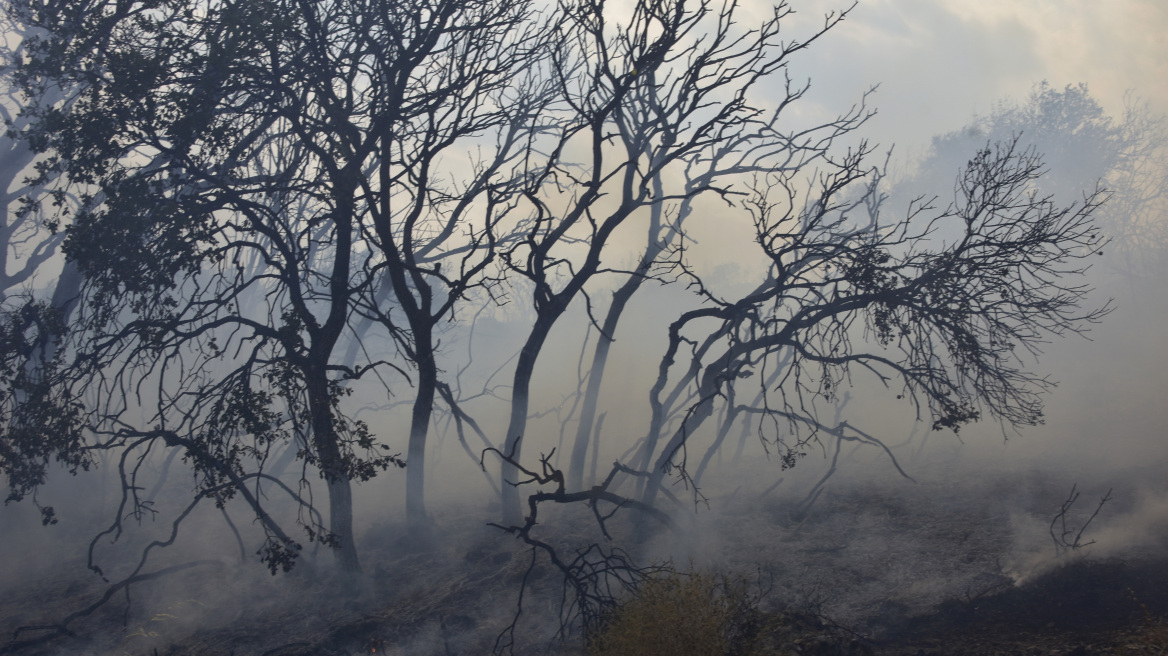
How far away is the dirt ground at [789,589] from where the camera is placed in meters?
8.02

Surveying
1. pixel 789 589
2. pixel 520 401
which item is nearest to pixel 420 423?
pixel 520 401

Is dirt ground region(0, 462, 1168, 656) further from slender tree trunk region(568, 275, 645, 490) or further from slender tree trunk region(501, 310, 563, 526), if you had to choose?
slender tree trunk region(568, 275, 645, 490)

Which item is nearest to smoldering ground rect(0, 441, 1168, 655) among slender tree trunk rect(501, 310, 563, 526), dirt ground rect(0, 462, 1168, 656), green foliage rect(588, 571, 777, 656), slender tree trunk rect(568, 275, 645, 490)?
dirt ground rect(0, 462, 1168, 656)

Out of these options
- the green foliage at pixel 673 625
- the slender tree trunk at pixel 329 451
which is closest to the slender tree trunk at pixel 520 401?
the slender tree trunk at pixel 329 451

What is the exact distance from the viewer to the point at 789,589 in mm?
9820

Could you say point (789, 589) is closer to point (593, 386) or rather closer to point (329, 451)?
point (593, 386)

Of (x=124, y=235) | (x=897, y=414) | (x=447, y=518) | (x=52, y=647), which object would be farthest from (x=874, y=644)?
(x=897, y=414)

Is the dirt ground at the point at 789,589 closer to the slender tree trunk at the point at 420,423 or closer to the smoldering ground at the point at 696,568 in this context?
the smoldering ground at the point at 696,568

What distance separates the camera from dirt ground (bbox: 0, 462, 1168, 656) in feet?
26.3

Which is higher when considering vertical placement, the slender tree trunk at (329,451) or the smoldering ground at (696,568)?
the slender tree trunk at (329,451)

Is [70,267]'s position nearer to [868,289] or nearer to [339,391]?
[339,391]

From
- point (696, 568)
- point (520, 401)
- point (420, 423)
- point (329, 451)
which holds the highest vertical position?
point (520, 401)

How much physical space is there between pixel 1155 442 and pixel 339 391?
19453mm

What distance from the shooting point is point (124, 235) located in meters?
8.28
